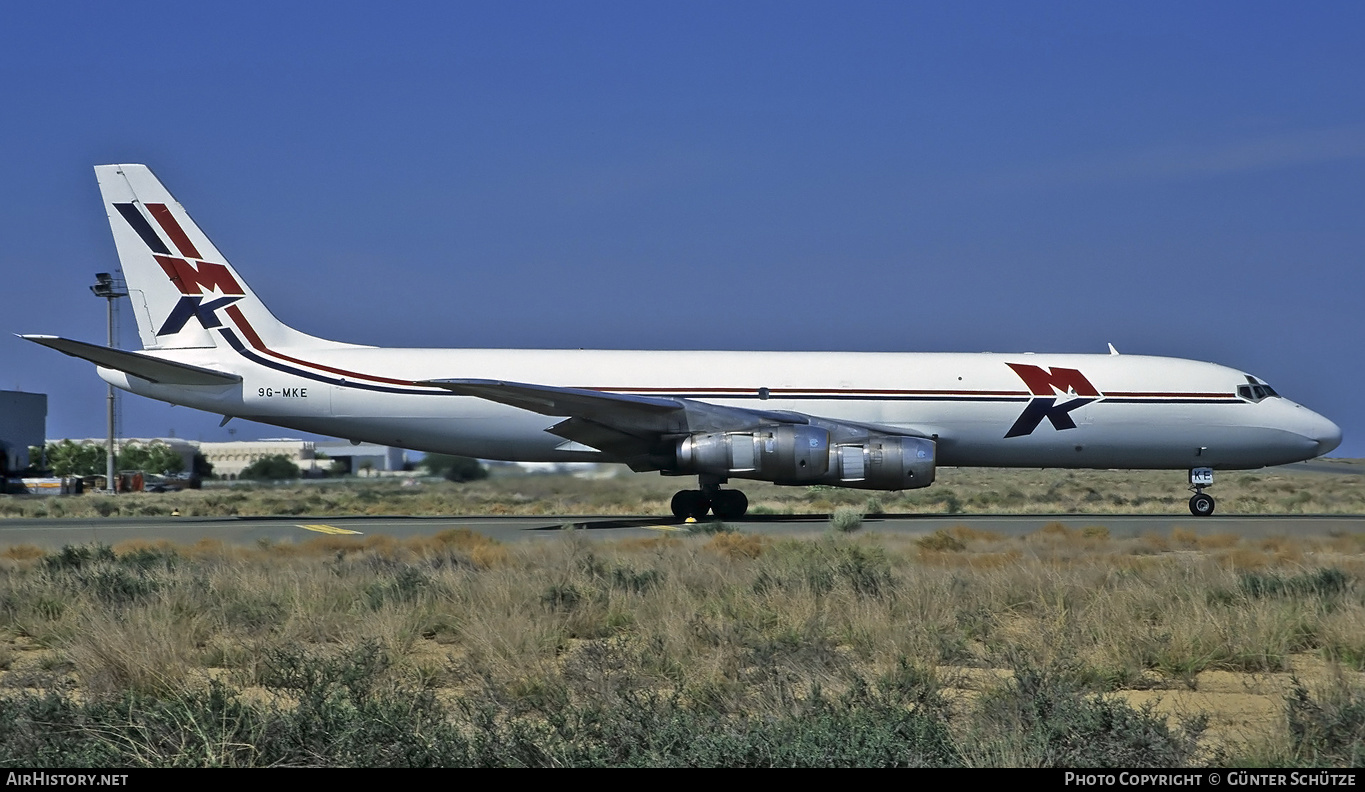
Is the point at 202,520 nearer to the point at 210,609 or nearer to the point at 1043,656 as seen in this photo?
the point at 210,609

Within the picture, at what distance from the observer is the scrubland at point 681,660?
5.34m

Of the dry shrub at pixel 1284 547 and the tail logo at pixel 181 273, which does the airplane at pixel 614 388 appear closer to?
the tail logo at pixel 181 273

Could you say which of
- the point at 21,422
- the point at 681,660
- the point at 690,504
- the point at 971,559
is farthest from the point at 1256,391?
the point at 21,422

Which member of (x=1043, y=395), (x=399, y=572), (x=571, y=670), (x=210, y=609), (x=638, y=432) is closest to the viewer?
(x=571, y=670)

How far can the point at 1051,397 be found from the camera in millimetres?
24219

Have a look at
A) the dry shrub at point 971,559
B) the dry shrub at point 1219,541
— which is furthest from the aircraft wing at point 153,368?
the dry shrub at point 1219,541

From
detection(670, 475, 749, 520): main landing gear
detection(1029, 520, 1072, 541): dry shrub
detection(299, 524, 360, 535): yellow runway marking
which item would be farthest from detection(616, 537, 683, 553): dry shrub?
detection(670, 475, 749, 520): main landing gear

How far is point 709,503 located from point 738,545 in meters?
7.89

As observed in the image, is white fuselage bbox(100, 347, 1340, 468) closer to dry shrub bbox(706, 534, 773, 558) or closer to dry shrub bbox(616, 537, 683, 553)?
dry shrub bbox(706, 534, 773, 558)

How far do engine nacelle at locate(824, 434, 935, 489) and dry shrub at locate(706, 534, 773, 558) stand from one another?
479 cm

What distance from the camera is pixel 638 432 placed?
74.2 feet
